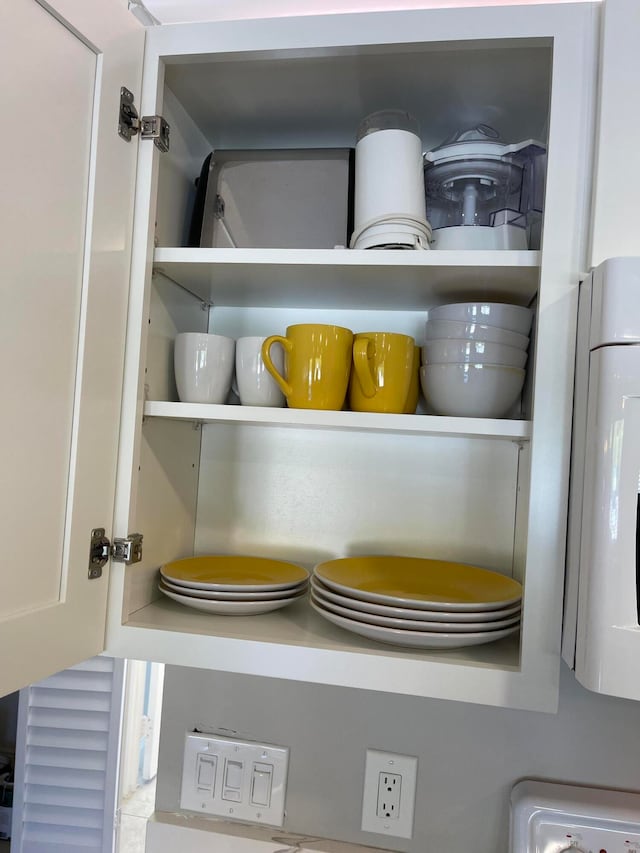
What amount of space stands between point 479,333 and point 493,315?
30 mm

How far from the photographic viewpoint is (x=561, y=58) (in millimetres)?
758

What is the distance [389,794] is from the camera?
101cm

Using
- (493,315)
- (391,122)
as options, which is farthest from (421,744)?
(391,122)

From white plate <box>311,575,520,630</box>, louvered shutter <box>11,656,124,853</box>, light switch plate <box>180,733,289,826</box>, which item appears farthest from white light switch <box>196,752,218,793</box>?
white plate <box>311,575,520,630</box>

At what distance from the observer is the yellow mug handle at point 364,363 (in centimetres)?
86

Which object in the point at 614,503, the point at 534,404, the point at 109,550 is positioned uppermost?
the point at 534,404

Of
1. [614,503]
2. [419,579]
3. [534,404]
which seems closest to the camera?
[614,503]

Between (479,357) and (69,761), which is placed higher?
(479,357)

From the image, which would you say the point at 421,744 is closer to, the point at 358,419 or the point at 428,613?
the point at 428,613

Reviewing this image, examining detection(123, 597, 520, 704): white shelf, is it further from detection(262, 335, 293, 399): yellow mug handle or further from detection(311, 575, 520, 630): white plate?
detection(262, 335, 293, 399): yellow mug handle

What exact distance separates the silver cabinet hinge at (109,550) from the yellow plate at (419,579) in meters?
0.24

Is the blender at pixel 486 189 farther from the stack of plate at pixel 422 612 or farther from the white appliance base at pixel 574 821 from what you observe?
the white appliance base at pixel 574 821

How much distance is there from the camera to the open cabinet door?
63 centimetres

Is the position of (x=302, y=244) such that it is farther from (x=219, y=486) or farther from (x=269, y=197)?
(x=219, y=486)
